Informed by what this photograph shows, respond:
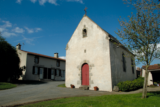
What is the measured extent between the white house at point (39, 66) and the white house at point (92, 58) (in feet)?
39.6

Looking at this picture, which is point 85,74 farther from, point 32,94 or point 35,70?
point 35,70

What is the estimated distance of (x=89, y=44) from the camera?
1655 centimetres

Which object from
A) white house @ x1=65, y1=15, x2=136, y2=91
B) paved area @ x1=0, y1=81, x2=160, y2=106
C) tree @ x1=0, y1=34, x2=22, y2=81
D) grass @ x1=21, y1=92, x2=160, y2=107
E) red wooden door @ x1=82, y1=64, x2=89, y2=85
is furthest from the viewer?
tree @ x1=0, y1=34, x2=22, y2=81

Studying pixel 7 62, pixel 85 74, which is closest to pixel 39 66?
pixel 7 62

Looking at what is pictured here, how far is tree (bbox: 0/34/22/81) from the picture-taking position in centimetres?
1994

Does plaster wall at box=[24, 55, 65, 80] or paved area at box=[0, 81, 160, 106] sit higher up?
plaster wall at box=[24, 55, 65, 80]

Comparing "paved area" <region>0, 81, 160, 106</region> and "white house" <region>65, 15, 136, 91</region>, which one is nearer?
"paved area" <region>0, 81, 160, 106</region>

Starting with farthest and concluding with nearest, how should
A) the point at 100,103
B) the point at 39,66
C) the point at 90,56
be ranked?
the point at 39,66
the point at 90,56
the point at 100,103

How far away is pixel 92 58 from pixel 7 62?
1395 cm

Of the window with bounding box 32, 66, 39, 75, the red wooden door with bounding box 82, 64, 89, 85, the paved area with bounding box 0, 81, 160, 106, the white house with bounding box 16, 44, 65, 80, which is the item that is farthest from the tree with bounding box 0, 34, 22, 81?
the red wooden door with bounding box 82, 64, 89, 85

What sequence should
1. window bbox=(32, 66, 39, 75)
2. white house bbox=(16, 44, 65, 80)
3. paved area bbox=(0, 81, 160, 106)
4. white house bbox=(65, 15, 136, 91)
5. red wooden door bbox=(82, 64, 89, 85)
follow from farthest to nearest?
window bbox=(32, 66, 39, 75) < white house bbox=(16, 44, 65, 80) < red wooden door bbox=(82, 64, 89, 85) < white house bbox=(65, 15, 136, 91) < paved area bbox=(0, 81, 160, 106)

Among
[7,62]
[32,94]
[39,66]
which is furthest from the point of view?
[39,66]

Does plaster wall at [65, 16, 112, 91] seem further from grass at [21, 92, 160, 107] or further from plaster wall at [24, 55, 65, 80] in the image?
plaster wall at [24, 55, 65, 80]

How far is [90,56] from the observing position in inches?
637
